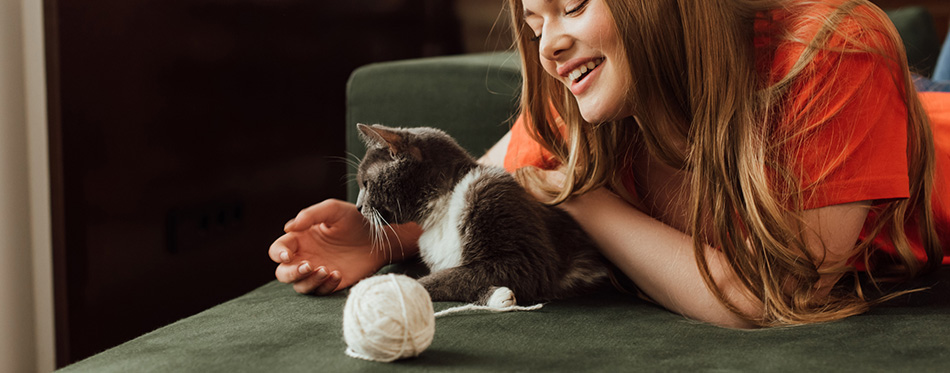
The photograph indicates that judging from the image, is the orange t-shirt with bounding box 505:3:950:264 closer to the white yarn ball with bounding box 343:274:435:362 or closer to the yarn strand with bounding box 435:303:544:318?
the yarn strand with bounding box 435:303:544:318

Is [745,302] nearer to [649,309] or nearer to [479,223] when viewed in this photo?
[649,309]

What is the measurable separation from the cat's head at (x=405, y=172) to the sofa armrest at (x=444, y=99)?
519 mm

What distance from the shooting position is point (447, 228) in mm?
1124

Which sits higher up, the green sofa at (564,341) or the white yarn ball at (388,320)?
the white yarn ball at (388,320)

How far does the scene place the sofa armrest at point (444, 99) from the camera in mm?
1701

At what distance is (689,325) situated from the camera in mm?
1006

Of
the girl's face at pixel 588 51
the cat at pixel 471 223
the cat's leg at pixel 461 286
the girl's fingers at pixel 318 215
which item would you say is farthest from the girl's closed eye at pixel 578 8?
the girl's fingers at pixel 318 215

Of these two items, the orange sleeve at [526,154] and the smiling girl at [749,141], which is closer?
the smiling girl at [749,141]

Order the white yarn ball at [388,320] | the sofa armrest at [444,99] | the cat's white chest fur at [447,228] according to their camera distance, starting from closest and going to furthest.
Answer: the white yarn ball at [388,320], the cat's white chest fur at [447,228], the sofa armrest at [444,99]

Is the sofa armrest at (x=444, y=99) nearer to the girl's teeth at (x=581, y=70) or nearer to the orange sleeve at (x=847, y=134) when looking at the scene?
the girl's teeth at (x=581, y=70)

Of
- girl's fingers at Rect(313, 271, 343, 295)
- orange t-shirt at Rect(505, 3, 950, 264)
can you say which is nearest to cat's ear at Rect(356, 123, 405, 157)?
girl's fingers at Rect(313, 271, 343, 295)

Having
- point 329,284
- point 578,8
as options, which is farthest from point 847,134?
point 329,284

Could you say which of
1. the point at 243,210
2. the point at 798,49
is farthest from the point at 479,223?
the point at 243,210

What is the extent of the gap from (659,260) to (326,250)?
54cm
